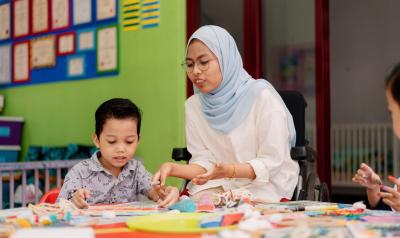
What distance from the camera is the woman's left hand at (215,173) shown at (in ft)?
5.19

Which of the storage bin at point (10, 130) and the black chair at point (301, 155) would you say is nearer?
the black chair at point (301, 155)

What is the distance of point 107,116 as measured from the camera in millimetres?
1843

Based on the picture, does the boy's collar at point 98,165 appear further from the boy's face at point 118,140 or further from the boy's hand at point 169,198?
the boy's hand at point 169,198

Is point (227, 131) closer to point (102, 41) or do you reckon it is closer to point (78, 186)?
point (78, 186)

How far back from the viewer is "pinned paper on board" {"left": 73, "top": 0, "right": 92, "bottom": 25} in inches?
149

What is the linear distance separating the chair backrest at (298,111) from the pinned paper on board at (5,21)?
3.01m

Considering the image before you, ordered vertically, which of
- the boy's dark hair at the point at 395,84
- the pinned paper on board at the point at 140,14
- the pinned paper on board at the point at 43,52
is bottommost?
the boy's dark hair at the point at 395,84

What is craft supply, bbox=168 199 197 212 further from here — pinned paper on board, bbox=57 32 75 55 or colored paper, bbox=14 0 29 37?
colored paper, bbox=14 0 29 37

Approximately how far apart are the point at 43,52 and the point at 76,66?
1.49 ft

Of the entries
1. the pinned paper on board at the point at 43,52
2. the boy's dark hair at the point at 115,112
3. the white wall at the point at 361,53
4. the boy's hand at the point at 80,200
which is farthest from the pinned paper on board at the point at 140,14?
the white wall at the point at 361,53

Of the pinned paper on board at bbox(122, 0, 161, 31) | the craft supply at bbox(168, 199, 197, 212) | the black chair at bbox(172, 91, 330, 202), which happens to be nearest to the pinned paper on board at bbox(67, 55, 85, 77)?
the pinned paper on board at bbox(122, 0, 161, 31)

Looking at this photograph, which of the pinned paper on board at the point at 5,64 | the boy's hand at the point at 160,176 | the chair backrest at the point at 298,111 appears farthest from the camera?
the pinned paper on board at the point at 5,64

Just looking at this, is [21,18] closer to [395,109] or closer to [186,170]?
[186,170]

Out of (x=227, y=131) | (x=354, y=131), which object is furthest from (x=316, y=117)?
(x=354, y=131)
